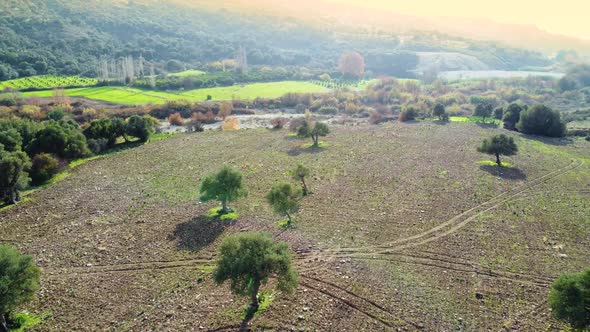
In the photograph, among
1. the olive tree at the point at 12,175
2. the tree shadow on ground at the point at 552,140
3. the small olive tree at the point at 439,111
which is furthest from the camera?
the small olive tree at the point at 439,111

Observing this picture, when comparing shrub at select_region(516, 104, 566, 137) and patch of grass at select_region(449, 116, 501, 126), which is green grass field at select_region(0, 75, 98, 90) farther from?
shrub at select_region(516, 104, 566, 137)

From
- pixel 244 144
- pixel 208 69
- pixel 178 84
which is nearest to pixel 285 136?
pixel 244 144

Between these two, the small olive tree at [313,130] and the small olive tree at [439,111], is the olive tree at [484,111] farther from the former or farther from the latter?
the small olive tree at [313,130]

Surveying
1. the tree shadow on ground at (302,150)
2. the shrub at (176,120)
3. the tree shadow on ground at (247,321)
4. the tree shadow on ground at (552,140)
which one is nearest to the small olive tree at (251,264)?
the tree shadow on ground at (247,321)

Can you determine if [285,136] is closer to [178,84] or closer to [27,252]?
[27,252]

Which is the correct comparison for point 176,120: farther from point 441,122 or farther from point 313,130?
point 441,122

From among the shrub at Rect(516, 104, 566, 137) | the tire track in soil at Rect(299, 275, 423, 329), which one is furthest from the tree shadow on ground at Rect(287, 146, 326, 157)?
the shrub at Rect(516, 104, 566, 137)
